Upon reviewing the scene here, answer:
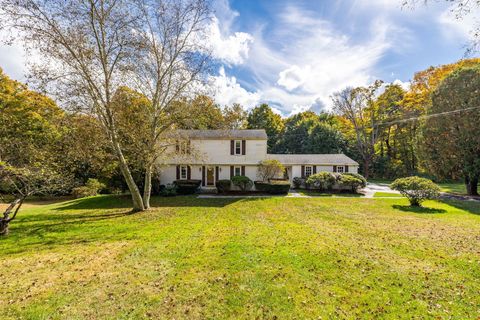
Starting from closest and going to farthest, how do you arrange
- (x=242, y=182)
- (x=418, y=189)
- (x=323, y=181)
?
(x=418, y=189) < (x=242, y=182) < (x=323, y=181)

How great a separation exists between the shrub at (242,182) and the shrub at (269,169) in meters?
1.51

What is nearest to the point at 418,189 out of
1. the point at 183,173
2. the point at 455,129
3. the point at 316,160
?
the point at 455,129

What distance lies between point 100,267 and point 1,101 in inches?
811

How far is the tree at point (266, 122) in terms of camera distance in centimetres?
4059

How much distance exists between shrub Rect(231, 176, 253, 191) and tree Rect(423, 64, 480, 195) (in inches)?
610

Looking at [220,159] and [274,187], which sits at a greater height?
[220,159]

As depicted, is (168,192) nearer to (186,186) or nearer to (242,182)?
(186,186)

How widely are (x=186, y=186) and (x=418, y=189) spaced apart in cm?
1592

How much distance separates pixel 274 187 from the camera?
1786 cm

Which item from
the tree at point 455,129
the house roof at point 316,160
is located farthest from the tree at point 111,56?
the tree at point 455,129

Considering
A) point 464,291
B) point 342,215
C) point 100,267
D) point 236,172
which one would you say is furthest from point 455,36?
point 236,172

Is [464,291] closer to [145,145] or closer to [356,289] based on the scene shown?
[356,289]

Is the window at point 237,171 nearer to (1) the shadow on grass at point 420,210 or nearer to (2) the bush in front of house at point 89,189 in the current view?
(2) the bush in front of house at point 89,189

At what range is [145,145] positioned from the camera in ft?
39.8
